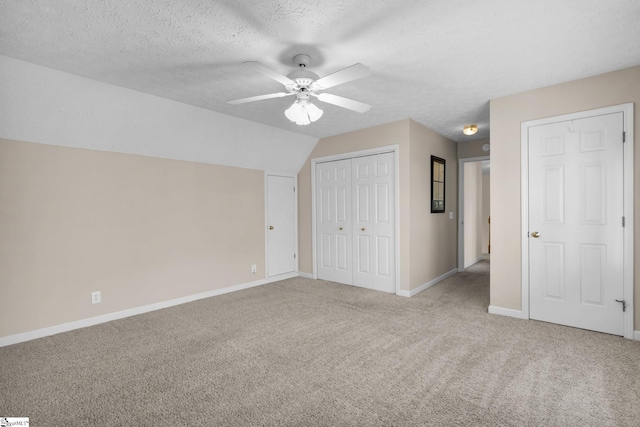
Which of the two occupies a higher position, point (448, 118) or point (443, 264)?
point (448, 118)

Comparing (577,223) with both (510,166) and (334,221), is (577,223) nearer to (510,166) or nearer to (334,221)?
(510,166)

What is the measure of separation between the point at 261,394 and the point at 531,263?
9.85 feet

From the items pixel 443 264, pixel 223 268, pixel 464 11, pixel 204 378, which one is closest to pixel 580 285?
pixel 443 264

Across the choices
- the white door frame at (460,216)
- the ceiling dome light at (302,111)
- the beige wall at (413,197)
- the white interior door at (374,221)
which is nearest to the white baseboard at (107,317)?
the beige wall at (413,197)

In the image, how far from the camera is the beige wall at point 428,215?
4382 millimetres

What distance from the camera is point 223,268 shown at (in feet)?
15.0

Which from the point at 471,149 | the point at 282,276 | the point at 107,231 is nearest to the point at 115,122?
the point at 107,231

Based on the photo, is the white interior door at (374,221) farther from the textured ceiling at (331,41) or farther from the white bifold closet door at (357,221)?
the textured ceiling at (331,41)

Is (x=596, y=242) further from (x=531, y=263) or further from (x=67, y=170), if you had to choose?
(x=67, y=170)

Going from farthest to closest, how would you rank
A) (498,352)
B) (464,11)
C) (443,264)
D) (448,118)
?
(443,264) → (448,118) → (498,352) → (464,11)

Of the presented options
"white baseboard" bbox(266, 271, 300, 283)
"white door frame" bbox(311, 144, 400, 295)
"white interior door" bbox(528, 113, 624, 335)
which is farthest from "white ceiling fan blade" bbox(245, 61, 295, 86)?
"white baseboard" bbox(266, 271, 300, 283)

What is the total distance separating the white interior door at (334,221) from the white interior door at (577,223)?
247cm

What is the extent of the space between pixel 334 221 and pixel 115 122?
3.25 metres

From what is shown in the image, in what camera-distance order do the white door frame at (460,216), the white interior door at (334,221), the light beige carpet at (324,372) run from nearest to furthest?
the light beige carpet at (324,372) → the white interior door at (334,221) → the white door frame at (460,216)
